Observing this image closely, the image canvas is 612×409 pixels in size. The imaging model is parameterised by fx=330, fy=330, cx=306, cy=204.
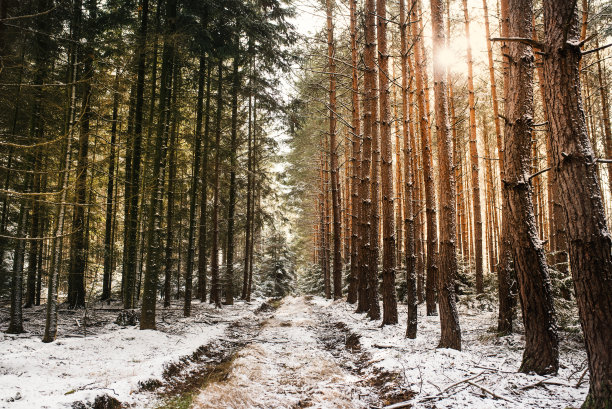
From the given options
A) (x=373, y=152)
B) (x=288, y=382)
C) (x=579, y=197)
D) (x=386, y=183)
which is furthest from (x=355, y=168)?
(x=579, y=197)

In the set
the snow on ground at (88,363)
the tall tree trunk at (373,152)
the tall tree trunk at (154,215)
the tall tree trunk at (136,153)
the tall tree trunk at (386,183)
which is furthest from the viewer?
the tall tree trunk at (373,152)

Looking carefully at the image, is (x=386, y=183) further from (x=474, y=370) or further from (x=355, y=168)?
(x=355, y=168)

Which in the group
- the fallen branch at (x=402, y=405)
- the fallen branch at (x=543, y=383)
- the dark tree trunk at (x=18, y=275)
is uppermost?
the dark tree trunk at (x=18, y=275)

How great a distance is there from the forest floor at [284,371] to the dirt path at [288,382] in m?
0.02

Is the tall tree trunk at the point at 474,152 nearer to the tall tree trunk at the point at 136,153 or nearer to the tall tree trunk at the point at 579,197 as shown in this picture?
the tall tree trunk at the point at 579,197

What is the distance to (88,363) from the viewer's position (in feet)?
20.7

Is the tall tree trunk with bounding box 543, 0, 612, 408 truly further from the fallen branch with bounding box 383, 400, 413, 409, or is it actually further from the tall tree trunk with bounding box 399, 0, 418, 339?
the tall tree trunk with bounding box 399, 0, 418, 339

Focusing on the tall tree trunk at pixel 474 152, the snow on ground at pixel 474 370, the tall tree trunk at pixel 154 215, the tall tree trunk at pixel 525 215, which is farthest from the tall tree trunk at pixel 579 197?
the tall tree trunk at pixel 474 152

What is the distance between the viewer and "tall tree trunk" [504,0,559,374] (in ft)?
15.4

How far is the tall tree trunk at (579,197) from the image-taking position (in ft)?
10.5

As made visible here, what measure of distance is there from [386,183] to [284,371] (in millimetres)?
5366

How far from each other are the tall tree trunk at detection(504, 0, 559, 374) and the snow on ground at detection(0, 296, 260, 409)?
5583 millimetres

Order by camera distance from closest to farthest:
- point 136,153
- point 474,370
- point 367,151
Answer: point 474,370
point 136,153
point 367,151

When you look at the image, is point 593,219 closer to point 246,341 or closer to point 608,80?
point 246,341
